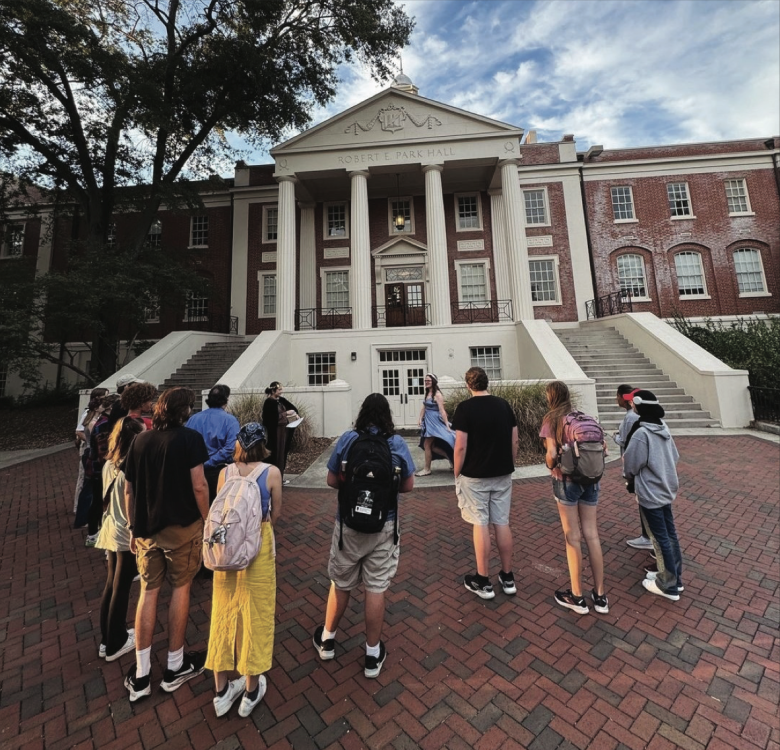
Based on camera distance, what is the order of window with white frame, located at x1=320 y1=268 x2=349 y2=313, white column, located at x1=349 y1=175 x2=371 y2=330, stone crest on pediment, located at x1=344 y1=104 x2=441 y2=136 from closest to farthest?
1. white column, located at x1=349 y1=175 x2=371 y2=330
2. stone crest on pediment, located at x1=344 y1=104 x2=441 y2=136
3. window with white frame, located at x1=320 y1=268 x2=349 y2=313

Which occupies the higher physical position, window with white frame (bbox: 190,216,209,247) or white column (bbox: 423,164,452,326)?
window with white frame (bbox: 190,216,209,247)

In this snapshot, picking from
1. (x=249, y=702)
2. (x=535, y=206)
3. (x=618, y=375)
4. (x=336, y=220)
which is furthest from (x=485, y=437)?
(x=535, y=206)

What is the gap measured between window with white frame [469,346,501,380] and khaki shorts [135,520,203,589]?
41.2ft

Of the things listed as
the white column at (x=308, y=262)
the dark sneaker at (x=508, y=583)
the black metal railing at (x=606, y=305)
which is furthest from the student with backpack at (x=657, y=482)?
the white column at (x=308, y=262)

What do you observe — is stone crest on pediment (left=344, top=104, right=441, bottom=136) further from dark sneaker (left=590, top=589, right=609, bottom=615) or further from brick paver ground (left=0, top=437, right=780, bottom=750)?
dark sneaker (left=590, top=589, right=609, bottom=615)

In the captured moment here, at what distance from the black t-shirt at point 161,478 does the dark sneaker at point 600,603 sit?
3353 mm

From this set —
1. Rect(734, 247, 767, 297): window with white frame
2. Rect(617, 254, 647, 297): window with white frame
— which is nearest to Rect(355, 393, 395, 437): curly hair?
Rect(617, 254, 647, 297): window with white frame

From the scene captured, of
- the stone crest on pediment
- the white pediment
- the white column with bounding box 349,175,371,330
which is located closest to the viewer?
the white column with bounding box 349,175,371,330

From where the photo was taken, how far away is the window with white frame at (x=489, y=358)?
14125mm

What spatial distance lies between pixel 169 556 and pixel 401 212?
19684mm

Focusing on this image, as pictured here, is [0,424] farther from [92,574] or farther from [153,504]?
[153,504]

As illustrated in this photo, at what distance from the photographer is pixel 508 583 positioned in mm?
3373

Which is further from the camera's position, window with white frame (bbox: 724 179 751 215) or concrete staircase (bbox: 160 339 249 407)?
window with white frame (bbox: 724 179 751 215)

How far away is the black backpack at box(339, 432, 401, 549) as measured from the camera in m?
2.33
